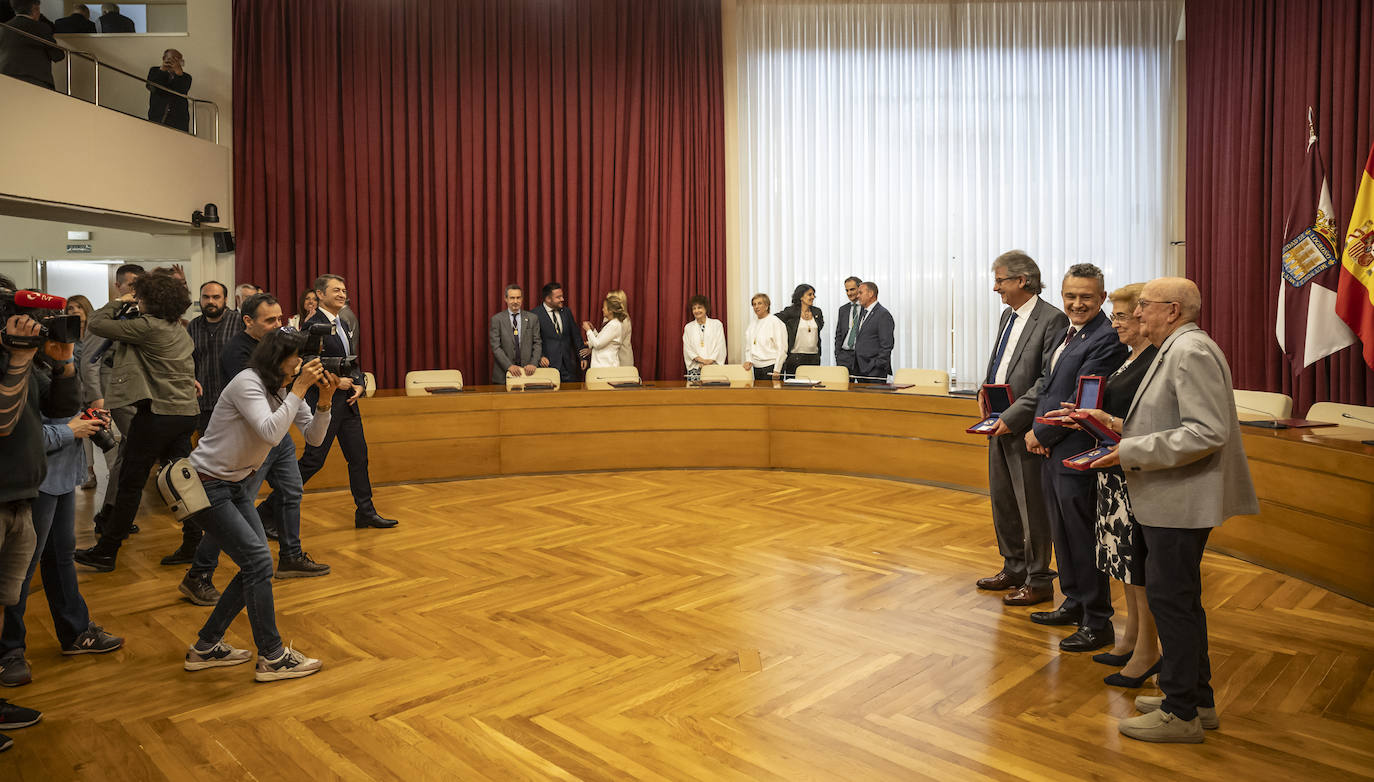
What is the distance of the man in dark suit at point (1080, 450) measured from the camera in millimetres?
3412

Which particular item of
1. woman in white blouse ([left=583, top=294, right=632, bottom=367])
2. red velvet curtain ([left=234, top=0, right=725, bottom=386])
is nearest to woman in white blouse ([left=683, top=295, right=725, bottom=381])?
woman in white blouse ([left=583, top=294, right=632, bottom=367])

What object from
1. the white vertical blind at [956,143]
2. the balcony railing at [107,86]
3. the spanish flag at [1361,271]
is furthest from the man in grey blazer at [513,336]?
the spanish flag at [1361,271]

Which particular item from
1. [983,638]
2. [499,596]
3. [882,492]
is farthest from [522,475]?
[983,638]

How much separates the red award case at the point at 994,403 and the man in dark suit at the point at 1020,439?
0.04 m

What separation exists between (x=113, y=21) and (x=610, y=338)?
19.7 feet

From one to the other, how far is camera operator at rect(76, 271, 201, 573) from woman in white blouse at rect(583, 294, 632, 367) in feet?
13.8

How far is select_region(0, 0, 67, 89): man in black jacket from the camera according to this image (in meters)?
6.84

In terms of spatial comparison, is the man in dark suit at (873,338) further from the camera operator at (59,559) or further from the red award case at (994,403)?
the camera operator at (59,559)

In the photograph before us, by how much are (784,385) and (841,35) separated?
14.0 feet

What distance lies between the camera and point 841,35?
9.74 meters

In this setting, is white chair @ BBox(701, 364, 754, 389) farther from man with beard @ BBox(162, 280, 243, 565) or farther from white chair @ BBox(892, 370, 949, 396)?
man with beard @ BBox(162, 280, 243, 565)

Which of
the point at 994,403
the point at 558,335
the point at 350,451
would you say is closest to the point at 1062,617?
the point at 994,403

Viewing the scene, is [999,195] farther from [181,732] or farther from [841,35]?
[181,732]

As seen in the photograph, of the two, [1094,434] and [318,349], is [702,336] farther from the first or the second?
[1094,434]
